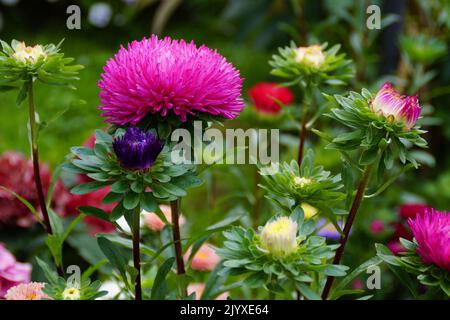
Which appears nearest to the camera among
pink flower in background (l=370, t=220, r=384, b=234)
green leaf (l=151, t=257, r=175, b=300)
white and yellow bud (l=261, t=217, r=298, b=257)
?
white and yellow bud (l=261, t=217, r=298, b=257)

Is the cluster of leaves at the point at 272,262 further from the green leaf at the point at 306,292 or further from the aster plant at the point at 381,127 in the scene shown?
the aster plant at the point at 381,127

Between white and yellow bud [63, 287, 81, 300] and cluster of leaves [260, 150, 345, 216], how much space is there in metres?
0.25

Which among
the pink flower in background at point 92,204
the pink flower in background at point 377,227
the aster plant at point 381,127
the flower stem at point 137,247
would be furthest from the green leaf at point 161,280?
the pink flower in background at point 377,227

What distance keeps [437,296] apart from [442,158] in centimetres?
191

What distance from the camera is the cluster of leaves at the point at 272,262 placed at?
72cm

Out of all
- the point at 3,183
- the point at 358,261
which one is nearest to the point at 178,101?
the point at 3,183

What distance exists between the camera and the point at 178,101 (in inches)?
29.8

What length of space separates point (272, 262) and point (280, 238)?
0.10 feet

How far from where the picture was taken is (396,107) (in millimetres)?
758

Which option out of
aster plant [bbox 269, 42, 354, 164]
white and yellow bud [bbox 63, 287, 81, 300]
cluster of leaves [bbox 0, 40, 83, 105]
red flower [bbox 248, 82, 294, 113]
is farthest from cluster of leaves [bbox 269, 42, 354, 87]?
red flower [bbox 248, 82, 294, 113]

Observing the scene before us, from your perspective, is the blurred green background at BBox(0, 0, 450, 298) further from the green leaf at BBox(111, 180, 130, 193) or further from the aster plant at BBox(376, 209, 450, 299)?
the aster plant at BBox(376, 209, 450, 299)

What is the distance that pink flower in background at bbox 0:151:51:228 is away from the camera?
1408mm
